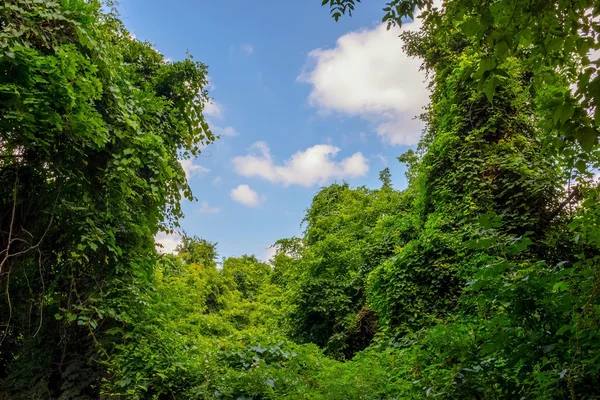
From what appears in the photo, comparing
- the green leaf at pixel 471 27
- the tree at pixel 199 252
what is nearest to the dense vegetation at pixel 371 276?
the green leaf at pixel 471 27

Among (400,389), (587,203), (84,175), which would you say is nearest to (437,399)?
(400,389)

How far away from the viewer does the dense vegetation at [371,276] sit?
78.3 inches

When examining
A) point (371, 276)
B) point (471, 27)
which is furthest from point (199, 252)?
point (471, 27)

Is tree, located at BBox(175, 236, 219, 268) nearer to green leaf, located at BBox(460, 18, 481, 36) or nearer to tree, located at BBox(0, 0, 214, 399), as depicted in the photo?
tree, located at BBox(0, 0, 214, 399)

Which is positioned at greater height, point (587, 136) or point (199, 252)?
point (199, 252)

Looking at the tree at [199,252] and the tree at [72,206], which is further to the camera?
the tree at [199,252]

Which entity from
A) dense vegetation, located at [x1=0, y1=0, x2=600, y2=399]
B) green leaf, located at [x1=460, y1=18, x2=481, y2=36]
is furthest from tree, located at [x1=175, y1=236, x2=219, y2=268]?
green leaf, located at [x1=460, y1=18, x2=481, y2=36]

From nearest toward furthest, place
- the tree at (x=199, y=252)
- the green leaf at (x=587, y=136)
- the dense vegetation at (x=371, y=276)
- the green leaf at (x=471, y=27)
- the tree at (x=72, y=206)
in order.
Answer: the green leaf at (x=587, y=136)
the green leaf at (x=471, y=27)
the dense vegetation at (x=371, y=276)
the tree at (x=72, y=206)
the tree at (x=199, y=252)

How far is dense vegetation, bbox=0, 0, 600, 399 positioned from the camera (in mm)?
1989

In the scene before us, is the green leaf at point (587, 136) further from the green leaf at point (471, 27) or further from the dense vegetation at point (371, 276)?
the green leaf at point (471, 27)

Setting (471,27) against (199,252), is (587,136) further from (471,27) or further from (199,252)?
(199,252)

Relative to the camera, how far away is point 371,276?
21.4 ft

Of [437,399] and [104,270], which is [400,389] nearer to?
[437,399]

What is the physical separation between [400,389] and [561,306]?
1.84 meters
